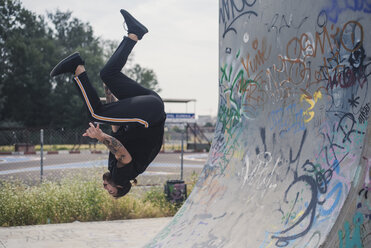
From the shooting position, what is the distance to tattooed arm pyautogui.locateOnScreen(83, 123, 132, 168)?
287 cm

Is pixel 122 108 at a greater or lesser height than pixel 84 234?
greater

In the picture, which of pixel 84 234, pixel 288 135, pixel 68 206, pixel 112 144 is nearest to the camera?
pixel 112 144

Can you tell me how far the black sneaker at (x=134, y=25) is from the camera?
3.03 m

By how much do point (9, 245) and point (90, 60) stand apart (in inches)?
1513

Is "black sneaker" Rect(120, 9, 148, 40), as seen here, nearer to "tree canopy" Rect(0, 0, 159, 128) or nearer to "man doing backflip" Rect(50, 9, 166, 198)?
"man doing backflip" Rect(50, 9, 166, 198)

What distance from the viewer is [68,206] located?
27.2 ft

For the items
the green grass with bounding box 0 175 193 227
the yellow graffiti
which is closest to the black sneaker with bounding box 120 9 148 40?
the yellow graffiti

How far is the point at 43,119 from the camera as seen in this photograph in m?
43.1

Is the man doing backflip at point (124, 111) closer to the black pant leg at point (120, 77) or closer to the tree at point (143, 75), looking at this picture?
the black pant leg at point (120, 77)

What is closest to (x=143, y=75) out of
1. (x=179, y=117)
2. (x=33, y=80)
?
(x=33, y=80)

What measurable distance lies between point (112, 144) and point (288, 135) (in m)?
2.76

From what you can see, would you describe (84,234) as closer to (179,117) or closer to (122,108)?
(122,108)

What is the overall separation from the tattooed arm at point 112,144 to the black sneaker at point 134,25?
76cm

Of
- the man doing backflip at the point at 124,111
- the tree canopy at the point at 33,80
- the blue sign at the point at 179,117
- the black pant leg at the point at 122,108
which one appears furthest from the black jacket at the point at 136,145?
the tree canopy at the point at 33,80
